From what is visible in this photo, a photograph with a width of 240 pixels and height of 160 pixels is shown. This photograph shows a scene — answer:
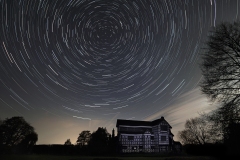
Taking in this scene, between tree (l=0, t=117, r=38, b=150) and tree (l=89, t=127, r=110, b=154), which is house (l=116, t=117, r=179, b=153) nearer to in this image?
tree (l=89, t=127, r=110, b=154)

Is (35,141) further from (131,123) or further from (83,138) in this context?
(131,123)

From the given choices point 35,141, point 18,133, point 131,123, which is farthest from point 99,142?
point 18,133

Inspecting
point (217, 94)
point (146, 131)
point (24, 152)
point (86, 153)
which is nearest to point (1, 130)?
point (24, 152)

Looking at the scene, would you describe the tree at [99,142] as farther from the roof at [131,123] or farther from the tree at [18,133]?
the tree at [18,133]

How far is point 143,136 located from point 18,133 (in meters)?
36.3

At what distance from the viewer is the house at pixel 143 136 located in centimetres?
5338

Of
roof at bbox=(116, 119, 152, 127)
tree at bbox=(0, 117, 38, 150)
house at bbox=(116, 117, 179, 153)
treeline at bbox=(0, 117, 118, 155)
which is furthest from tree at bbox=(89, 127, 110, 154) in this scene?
tree at bbox=(0, 117, 38, 150)

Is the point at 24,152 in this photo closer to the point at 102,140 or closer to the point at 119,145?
the point at 102,140

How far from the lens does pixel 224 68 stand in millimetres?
9320

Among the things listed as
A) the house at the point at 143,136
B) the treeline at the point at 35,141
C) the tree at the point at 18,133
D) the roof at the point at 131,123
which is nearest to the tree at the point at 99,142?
the treeline at the point at 35,141

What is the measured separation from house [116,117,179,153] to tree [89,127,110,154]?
497cm

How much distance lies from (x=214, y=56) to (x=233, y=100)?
2.47 metres

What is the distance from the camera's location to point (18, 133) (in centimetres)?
5156

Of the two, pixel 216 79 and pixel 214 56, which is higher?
Result: pixel 214 56
